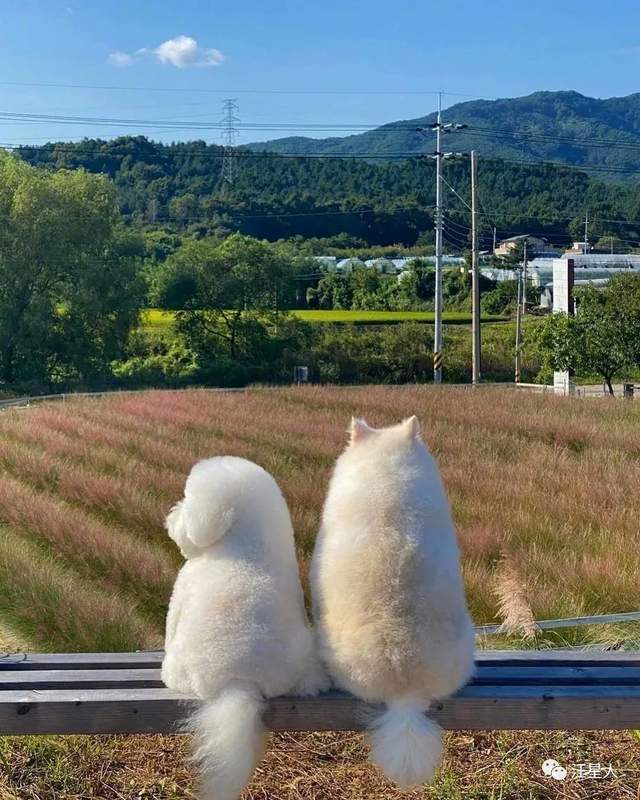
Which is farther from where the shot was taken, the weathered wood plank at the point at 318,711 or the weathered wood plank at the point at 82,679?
the weathered wood plank at the point at 82,679

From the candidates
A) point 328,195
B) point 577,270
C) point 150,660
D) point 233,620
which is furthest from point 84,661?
point 328,195

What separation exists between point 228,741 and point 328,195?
114534 millimetres

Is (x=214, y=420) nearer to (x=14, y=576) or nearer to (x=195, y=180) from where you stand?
(x=14, y=576)

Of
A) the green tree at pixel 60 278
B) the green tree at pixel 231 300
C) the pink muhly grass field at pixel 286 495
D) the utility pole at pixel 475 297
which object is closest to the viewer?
the pink muhly grass field at pixel 286 495

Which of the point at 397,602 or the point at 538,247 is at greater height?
the point at 538,247

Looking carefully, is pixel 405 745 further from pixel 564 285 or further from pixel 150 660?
pixel 564 285

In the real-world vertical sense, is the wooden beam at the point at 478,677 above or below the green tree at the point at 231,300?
below

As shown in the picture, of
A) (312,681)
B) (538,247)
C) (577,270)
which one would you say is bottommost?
(312,681)

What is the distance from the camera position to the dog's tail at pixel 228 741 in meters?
2.03

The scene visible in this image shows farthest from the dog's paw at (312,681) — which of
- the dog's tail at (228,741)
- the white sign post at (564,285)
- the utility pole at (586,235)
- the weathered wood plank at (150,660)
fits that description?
the utility pole at (586,235)

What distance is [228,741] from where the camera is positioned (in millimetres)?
2043

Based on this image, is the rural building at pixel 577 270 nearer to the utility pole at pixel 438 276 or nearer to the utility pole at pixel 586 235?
the utility pole at pixel 586 235

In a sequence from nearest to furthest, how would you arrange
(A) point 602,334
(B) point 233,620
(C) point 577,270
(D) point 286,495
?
(B) point 233,620 < (D) point 286,495 < (A) point 602,334 < (C) point 577,270

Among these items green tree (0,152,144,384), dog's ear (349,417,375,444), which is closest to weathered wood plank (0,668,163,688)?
dog's ear (349,417,375,444)
